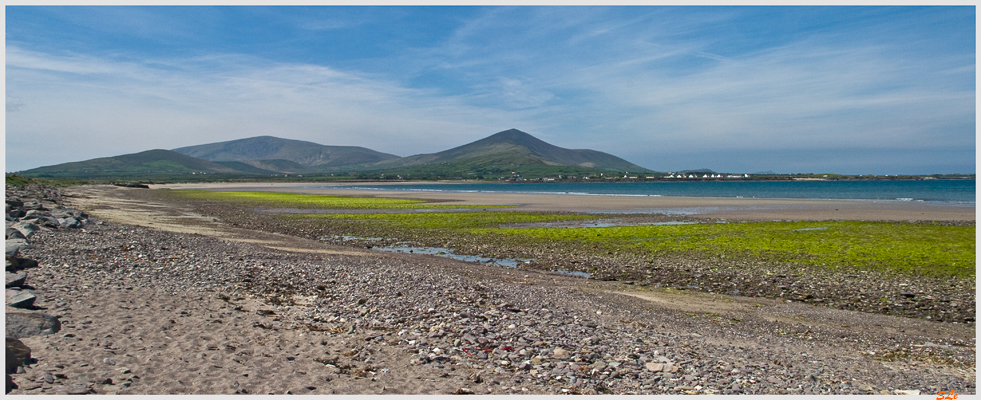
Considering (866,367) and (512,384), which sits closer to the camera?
(512,384)

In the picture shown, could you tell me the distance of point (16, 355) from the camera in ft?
21.4

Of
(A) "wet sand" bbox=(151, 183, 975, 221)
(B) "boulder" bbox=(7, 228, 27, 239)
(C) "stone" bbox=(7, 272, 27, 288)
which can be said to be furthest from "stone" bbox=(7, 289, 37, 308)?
(A) "wet sand" bbox=(151, 183, 975, 221)

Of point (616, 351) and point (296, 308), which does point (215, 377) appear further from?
point (616, 351)

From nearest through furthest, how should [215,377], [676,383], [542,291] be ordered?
[215,377] → [676,383] → [542,291]

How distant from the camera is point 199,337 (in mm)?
8617

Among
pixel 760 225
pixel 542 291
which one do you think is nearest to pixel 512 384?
pixel 542 291

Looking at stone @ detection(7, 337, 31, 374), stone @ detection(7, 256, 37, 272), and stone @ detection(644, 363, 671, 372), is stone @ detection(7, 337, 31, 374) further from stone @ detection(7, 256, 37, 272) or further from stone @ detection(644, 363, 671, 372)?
stone @ detection(644, 363, 671, 372)

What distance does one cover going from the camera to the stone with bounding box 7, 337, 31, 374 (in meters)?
6.32

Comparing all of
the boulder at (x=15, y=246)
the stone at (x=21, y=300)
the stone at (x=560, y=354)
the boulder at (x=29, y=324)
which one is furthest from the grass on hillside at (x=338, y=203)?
the boulder at (x=29, y=324)

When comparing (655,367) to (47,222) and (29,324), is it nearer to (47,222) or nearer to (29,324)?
(29,324)

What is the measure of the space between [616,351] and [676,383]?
4.47 ft

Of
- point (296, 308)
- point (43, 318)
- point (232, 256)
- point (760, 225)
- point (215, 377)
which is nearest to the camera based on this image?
point (215, 377)

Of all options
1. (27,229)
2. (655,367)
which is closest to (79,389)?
(655,367)

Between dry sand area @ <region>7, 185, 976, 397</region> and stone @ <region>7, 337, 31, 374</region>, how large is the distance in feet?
0.52
